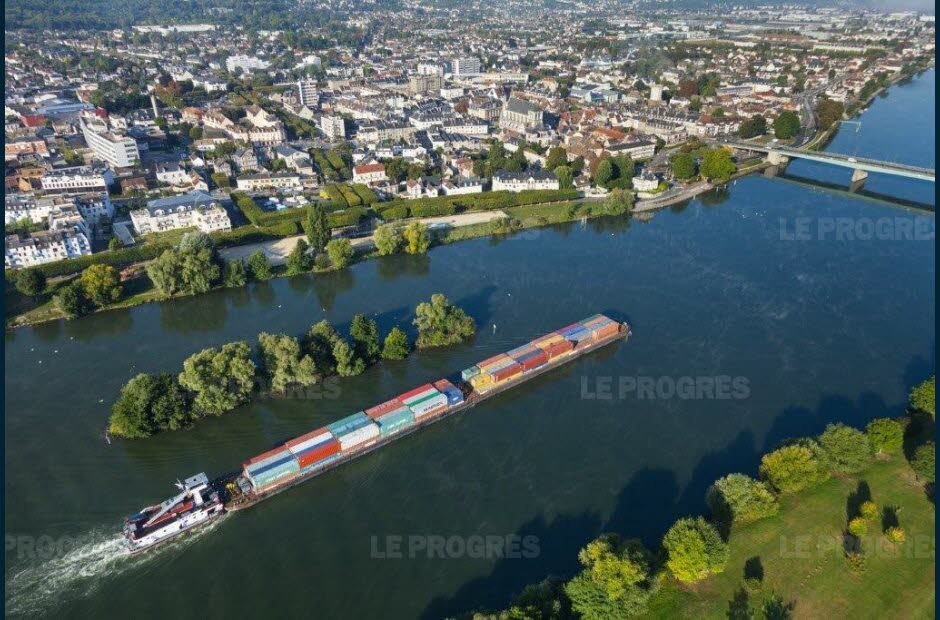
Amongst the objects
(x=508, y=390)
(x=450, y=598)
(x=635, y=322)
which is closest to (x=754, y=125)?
(x=635, y=322)

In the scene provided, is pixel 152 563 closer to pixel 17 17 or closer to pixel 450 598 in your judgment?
pixel 450 598

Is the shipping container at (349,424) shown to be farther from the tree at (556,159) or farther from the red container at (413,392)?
the tree at (556,159)

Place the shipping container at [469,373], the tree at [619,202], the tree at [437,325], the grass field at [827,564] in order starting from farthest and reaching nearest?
the tree at [619,202], the tree at [437,325], the shipping container at [469,373], the grass field at [827,564]

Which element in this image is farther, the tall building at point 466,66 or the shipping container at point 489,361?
the tall building at point 466,66

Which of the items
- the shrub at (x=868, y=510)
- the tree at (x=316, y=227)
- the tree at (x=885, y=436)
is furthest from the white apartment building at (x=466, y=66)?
the shrub at (x=868, y=510)

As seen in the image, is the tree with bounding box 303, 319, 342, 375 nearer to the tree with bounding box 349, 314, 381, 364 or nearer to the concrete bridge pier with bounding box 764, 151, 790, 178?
the tree with bounding box 349, 314, 381, 364

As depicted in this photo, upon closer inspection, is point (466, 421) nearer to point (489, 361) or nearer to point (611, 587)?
point (489, 361)

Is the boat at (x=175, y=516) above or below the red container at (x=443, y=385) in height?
below
